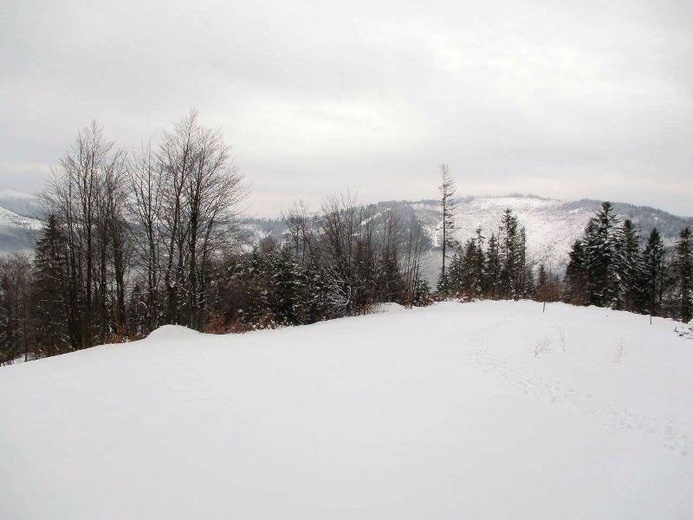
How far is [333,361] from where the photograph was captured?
24.6 feet

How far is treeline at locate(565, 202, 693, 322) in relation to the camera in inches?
1179

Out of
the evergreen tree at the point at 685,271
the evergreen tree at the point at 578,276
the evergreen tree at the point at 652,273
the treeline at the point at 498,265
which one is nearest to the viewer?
the evergreen tree at the point at 685,271

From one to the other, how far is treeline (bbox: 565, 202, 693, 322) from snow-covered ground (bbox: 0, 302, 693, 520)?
26.6 meters

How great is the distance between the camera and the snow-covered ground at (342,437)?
2934 mm

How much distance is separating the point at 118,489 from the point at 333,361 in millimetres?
4855

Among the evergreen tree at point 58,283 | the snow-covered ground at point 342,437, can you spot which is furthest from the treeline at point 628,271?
the evergreen tree at point 58,283

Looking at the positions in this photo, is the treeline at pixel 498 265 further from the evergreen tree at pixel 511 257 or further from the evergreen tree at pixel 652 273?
the evergreen tree at pixel 652 273

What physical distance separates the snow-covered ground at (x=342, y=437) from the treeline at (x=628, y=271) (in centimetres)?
2655

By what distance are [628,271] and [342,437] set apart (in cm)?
3822

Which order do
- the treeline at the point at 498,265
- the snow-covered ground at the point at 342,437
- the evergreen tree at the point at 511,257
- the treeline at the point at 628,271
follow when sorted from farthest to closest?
1. the treeline at the point at 498,265
2. the evergreen tree at the point at 511,257
3. the treeline at the point at 628,271
4. the snow-covered ground at the point at 342,437

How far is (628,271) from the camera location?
3209cm

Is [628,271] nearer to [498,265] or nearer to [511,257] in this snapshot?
[511,257]

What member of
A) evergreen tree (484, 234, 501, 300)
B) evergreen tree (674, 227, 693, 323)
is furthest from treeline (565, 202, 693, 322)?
evergreen tree (484, 234, 501, 300)

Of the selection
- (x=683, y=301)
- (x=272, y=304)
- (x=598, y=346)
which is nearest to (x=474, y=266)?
(x=683, y=301)
